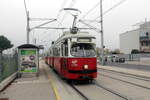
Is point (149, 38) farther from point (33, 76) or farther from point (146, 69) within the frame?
point (33, 76)

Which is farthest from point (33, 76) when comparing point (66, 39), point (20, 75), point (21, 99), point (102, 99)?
point (102, 99)

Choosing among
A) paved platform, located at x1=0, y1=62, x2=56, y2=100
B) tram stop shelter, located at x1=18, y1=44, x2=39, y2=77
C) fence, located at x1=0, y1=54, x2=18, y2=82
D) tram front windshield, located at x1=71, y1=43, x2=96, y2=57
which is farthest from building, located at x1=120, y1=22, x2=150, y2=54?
paved platform, located at x1=0, y1=62, x2=56, y2=100

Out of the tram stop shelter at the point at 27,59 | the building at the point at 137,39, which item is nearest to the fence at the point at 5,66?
the tram stop shelter at the point at 27,59

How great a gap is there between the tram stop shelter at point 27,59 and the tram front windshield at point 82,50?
6075 millimetres

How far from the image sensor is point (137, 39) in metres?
98.2

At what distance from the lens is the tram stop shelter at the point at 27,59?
59.4 ft

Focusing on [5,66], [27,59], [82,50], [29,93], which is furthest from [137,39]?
[29,93]

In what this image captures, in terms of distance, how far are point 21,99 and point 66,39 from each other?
539cm

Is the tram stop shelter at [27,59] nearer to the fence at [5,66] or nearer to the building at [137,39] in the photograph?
the fence at [5,66]

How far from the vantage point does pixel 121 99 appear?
8.60 meters

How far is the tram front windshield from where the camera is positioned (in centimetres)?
1304

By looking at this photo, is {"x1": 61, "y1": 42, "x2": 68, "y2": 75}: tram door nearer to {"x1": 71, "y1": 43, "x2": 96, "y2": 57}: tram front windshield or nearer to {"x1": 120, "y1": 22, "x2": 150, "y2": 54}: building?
{"x1": 71, "y1": 43, "x2": 96, "y2": 57}: tram front windshield

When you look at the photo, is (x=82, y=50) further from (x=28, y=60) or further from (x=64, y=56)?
(x=28, y=60)

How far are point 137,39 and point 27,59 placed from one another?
85.8 meters
